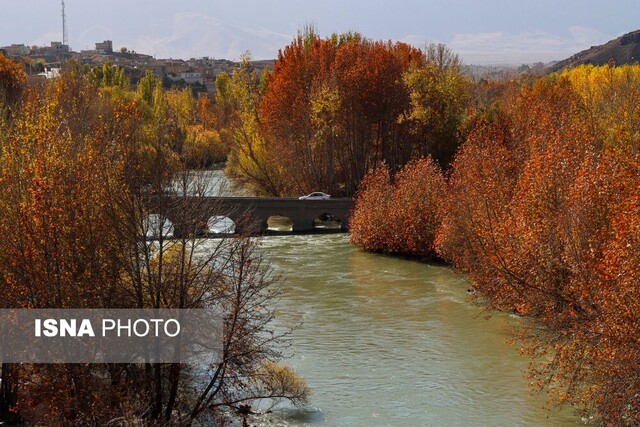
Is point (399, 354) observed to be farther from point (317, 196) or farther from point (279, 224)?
point (279, 224)

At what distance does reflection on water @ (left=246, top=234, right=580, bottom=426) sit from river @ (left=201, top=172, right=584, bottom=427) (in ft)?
0.10

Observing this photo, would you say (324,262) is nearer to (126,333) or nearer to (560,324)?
(560,324)

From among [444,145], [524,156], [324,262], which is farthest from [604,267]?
[444,145]

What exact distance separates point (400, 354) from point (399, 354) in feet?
0.11

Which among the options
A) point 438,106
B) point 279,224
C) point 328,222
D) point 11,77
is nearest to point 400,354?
point 328,222

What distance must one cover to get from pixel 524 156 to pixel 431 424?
23066 mm

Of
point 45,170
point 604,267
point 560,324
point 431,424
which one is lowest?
point 431,424

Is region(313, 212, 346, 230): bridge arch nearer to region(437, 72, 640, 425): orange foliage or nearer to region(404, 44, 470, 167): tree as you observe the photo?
region(404, 44, 470, 167): tree

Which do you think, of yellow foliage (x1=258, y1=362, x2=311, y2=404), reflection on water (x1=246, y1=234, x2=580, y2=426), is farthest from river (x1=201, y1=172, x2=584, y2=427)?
yellow foliage (x1=258, y1=362, x2=311, y2=404)

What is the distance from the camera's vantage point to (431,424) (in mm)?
25203

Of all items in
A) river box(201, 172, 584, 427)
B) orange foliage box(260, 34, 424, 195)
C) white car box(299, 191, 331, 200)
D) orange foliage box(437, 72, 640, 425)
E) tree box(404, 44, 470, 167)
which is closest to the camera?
orange foliage box(437, 72, 640, 425)

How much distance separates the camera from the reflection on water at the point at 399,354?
84.9ft

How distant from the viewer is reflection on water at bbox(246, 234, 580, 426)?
1019 inches

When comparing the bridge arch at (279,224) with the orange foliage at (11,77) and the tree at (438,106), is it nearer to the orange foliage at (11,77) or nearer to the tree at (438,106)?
the tree at (438,106)
